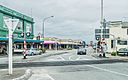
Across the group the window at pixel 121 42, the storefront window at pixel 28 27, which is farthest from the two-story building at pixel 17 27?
the window at pixel 121 42

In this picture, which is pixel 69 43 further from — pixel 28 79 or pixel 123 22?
pixel 28 79

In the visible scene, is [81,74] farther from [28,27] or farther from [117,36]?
[28,27]

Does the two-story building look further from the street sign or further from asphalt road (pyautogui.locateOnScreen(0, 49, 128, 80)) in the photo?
the street sign

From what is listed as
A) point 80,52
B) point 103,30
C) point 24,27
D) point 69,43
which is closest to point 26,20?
point 24,27

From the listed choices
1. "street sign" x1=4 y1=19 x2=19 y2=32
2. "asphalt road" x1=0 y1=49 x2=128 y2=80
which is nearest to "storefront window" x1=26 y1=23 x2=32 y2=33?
"asphalt road" x1=0 y1=49 x2=128 y2=80

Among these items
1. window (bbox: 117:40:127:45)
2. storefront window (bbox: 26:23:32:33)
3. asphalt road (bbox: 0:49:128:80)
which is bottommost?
asphalt road (bbox: 0:49:128:80)

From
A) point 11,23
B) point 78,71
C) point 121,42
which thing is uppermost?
point 11,23

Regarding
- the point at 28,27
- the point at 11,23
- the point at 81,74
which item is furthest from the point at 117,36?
the point at 11,23

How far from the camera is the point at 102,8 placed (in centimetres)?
5247

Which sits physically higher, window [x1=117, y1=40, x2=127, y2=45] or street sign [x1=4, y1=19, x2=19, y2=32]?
street sign [x1=4, y1=19, x2=19, y2=32]

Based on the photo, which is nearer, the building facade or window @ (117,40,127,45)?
the building facade

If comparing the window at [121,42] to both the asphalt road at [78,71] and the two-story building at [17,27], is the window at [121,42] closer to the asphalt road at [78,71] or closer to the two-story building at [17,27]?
the two-story building at [17,27]

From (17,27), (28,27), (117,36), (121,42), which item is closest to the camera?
(17,27)

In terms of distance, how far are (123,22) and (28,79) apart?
68.8m
